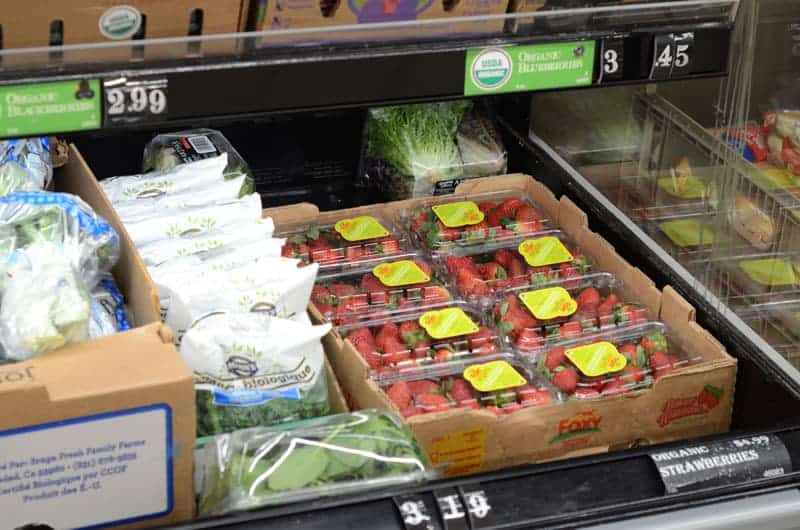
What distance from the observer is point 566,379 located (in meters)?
2.06

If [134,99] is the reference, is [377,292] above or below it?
below

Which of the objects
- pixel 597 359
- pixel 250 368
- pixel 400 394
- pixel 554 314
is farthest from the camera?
pixel 554 314

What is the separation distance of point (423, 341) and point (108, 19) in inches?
34.4

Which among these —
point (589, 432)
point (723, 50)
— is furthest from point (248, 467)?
point (723, 50)

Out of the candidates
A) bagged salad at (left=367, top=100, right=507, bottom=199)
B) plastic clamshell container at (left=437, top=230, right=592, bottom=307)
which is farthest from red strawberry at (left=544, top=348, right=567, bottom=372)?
bagged salad at (left=367, top=100, right=507, bottom=199)

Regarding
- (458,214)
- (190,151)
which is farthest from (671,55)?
(190,151)

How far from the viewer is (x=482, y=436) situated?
1.96 meters

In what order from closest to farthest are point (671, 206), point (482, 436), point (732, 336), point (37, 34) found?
point (37, 34) → point (482, 436) → point (732, 336) → point (671, 206)

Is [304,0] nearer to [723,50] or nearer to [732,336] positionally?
[723,50]

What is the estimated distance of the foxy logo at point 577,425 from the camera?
2018 mm

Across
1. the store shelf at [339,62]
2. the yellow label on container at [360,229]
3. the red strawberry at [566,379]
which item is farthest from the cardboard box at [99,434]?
the yellow label on container at [360,229]

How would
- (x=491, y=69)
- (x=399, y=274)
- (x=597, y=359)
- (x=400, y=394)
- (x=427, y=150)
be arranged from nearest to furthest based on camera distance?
(x=491, y=69) → (x=400, y=394) → (x=597, y=359) → (x=399, y=274) → (x=427, y=150)

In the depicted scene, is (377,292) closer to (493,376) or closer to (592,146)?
(493,376)

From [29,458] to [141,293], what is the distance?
0.37m
